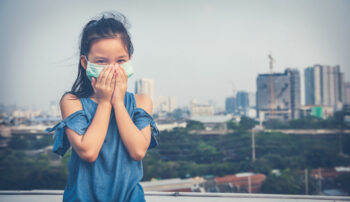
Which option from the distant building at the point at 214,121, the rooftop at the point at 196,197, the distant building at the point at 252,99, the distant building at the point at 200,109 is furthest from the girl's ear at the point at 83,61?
the distant building at the point at 252,99

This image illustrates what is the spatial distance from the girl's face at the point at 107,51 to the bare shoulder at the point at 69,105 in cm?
10

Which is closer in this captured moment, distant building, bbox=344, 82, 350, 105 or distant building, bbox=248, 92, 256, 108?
distant building, bbox=344, 82, 350, 105

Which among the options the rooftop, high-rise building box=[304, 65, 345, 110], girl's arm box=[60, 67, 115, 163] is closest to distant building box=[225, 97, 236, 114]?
high-rise building box=[304, 65, 345, 110]

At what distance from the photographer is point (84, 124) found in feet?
1.82

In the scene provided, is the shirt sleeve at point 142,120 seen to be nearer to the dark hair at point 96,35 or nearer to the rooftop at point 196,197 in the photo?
the dark hair at point 96,35

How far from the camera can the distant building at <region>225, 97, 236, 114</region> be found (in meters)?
24.1

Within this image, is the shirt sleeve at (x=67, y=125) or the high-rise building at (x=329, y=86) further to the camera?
the high-rise building at (x=329, y=86)

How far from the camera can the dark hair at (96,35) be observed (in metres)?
0.60

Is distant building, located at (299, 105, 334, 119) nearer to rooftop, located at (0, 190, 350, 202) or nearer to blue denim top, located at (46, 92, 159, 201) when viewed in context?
rooftop, located at (0, 190, 350, 202)

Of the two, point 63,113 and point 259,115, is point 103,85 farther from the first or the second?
point 259,115

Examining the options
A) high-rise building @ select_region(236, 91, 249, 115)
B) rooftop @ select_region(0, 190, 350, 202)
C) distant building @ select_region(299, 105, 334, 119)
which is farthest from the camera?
high-rise building @ select_region(236, 91, 249, 115)

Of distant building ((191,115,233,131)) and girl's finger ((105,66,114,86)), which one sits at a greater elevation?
girl's finger ((105,66,114,86))

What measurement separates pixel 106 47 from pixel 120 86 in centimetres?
11

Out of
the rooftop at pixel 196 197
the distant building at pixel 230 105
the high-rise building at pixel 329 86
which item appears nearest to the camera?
the rooftop at pixel 196 197
